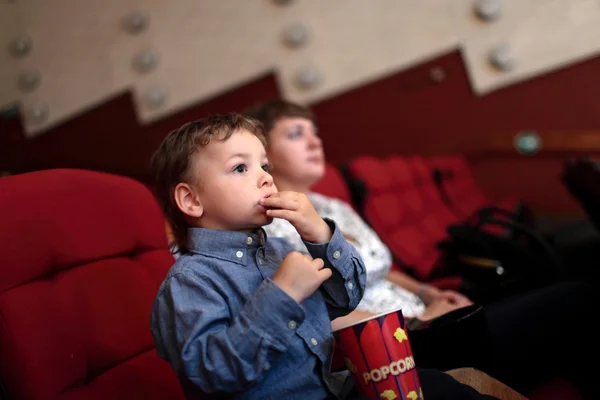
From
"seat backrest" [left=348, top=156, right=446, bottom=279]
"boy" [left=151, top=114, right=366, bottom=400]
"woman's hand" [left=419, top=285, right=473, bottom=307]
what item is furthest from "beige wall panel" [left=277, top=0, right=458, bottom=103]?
"boy" [left=151, top=114, right=366, bottom=400]

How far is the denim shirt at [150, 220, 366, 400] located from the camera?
793 millimetres

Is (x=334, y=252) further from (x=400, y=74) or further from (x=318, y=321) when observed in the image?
(x=400, y=74)

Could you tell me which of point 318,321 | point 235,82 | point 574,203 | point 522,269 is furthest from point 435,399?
point 235,82

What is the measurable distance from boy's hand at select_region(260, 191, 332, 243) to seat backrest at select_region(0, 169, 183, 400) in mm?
417

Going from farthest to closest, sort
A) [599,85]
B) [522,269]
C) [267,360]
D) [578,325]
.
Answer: [599,85]
[522,269]
[578,325]
[267,360]

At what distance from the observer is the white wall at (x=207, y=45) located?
4070 mm

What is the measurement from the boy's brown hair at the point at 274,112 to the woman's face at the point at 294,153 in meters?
0.02

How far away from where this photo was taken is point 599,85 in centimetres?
363

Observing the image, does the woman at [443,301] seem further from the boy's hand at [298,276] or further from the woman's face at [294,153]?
the boy's hand at [298,276]

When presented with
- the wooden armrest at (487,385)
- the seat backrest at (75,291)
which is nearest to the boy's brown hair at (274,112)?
the seat backrest at (75,291)

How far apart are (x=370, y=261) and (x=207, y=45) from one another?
10.5 feet

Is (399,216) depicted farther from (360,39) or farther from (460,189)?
(360,39)

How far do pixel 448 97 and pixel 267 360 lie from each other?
3.57 m

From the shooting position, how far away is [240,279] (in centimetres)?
92
